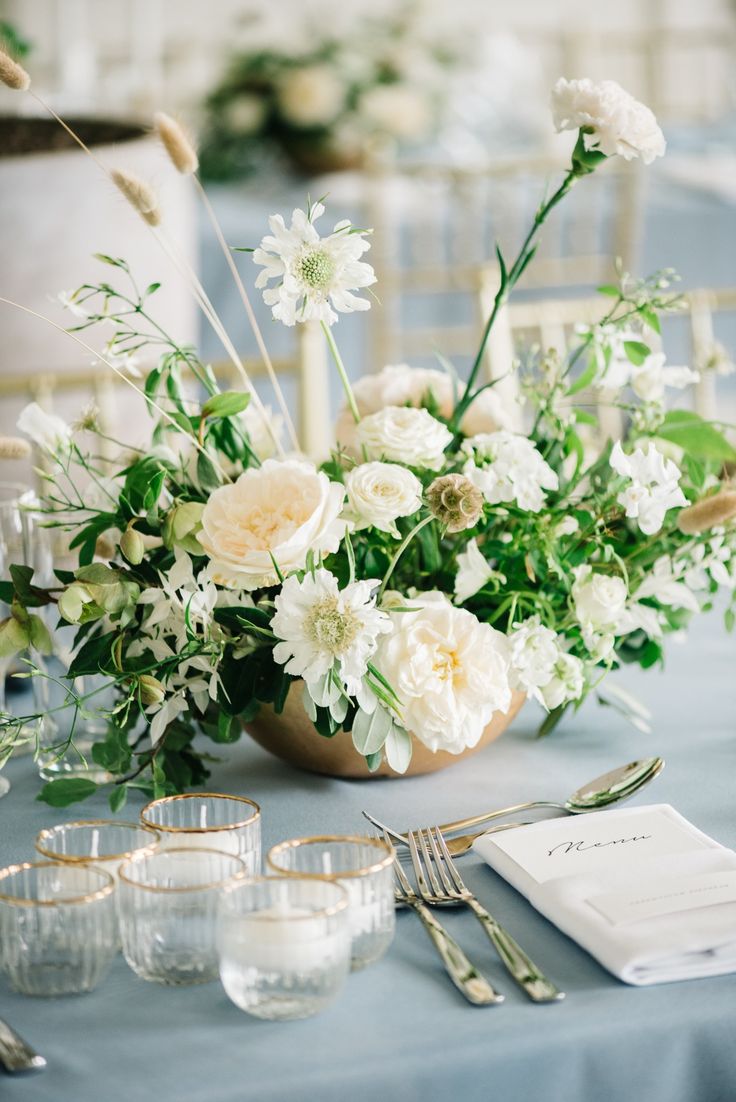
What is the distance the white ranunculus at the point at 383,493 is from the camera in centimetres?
77

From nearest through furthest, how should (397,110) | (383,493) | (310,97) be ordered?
(383,493), (310,97), (397,110)

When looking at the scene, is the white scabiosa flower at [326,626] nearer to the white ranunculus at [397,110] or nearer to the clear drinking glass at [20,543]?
the clear drinking glass at [20,543]

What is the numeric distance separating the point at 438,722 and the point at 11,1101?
329 mm

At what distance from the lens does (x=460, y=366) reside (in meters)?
3.64

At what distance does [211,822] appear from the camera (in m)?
0.72

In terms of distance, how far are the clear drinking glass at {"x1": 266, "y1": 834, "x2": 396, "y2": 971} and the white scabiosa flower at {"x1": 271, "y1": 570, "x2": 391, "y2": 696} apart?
114 mm

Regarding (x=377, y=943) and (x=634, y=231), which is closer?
(x=377, y=943)

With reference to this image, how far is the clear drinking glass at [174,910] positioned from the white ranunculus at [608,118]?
0.51 m

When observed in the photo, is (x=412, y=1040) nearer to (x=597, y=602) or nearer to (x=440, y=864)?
(x=440, y=864)

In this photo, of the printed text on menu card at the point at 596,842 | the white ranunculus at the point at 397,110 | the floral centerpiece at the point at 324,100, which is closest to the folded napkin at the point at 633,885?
the printed text on menu card at the point at 596,842

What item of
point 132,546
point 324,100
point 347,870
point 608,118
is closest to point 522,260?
point 608,118

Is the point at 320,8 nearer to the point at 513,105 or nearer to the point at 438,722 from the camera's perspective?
the point at 513,105

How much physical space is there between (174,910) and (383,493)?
0.97ft

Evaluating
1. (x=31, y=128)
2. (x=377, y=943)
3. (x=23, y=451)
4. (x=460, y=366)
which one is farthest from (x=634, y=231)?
(x=377, y=943)
